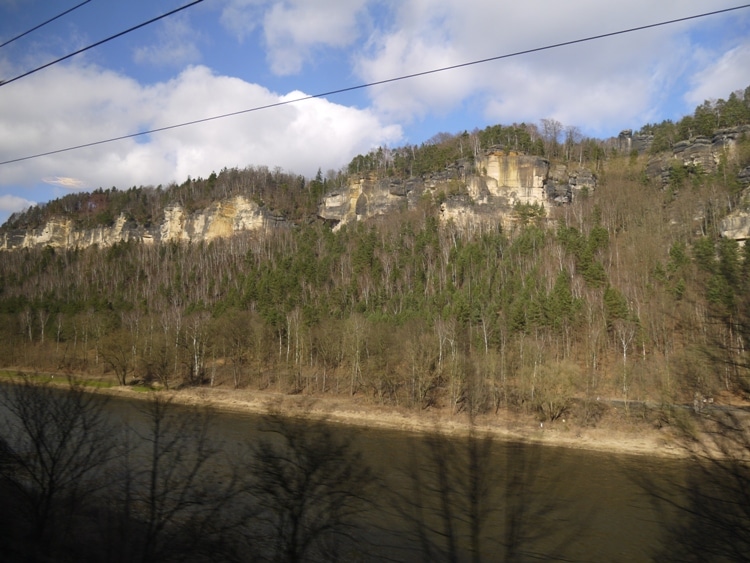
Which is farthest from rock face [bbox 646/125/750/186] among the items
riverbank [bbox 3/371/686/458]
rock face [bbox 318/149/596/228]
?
riverbank [bbox 3/371/686/458]

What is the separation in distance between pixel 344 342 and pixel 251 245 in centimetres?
5713

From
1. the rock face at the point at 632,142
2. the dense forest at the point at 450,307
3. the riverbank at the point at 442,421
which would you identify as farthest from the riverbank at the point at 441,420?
the rock face at the point at 632,142

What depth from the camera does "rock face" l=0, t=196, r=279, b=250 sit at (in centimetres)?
10094

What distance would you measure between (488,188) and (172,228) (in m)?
70.9

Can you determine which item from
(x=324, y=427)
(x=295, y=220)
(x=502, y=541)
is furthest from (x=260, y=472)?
(x=295, y=220)

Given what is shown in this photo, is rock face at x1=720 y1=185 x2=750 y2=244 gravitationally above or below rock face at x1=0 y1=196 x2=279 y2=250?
below

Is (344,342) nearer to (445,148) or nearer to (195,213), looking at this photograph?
(445,148)

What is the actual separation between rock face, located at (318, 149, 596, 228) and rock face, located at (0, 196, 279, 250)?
25655mm

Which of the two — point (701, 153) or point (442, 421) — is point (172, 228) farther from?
point (701, 153)

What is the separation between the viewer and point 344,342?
127 ft

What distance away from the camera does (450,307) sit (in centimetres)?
4519

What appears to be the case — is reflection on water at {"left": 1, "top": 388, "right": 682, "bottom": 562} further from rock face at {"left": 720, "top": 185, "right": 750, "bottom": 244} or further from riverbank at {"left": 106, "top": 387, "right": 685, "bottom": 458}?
rock face at {"left": 720, "top": 185, "right": 750, "bottom": 244}

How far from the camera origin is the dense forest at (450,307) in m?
34.5

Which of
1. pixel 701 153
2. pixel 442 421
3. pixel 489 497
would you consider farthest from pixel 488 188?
pixel 489 497
